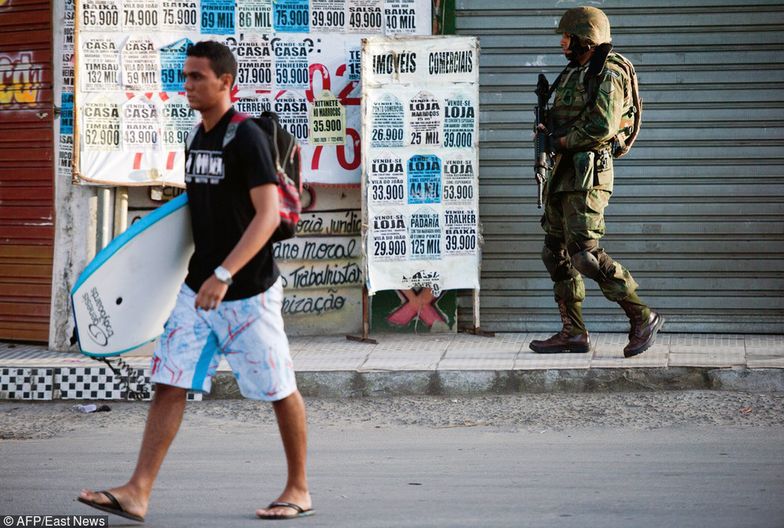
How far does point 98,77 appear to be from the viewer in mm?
8758

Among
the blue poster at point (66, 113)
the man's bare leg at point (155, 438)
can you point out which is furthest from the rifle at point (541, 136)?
the man's bare leg at point (155, 438)

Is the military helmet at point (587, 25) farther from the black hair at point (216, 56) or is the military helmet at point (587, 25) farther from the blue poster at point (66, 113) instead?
the blue poster at point (66, 113)

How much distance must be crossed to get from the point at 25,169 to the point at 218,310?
5.13 meters

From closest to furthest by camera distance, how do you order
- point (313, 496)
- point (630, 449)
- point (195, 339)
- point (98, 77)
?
1. point (195, 339)
2. point (313, 496)
3. point (630, 449)
4. point (98, 77)

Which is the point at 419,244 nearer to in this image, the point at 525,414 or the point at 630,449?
the point at 525,414

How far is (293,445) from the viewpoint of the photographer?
473cm

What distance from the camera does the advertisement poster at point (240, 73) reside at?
876 centimetres

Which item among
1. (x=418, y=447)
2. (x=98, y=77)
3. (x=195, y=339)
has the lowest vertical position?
(x=418, y=447)

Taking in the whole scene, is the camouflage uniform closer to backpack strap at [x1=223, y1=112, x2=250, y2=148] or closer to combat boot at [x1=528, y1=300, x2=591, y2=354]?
combat boot at [x1=528, y1=300, x2=591, y2=354]

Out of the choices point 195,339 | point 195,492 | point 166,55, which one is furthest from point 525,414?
point 166,55

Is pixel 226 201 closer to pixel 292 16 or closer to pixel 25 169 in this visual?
pixel 292 16

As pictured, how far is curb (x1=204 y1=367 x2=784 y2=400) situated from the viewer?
7.41m

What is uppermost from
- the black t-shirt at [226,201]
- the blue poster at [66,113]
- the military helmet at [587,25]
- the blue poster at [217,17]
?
the blue poster at [217,17]

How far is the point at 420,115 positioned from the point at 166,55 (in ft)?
6.14
